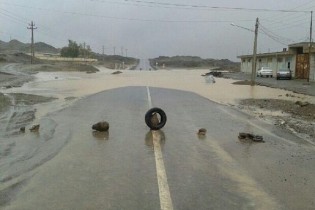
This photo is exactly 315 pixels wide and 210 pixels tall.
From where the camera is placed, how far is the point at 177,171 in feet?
26.8

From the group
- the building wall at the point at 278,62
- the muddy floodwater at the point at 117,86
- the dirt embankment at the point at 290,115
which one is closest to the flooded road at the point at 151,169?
the dirt embankment at the point at 290,115

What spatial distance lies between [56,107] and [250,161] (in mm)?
12433

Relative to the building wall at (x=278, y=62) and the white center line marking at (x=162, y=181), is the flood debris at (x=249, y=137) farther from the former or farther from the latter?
the building wall at (x=278, y=62)

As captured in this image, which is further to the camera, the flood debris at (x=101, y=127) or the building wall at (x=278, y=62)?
the building wall at (x=278, y=62)

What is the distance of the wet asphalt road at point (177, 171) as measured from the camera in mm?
6379

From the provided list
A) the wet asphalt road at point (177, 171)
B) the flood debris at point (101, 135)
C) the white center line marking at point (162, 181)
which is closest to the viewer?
the white center line marking at point (162, 181)

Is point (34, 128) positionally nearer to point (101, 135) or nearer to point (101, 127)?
point (101, 127)

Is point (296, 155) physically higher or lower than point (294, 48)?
lower

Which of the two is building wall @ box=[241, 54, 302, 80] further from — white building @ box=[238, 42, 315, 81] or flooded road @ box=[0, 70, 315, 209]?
flooded road @ box=[0, 70, 315, 209]

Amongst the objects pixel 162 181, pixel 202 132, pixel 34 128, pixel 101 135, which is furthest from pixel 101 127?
pixel 162 181

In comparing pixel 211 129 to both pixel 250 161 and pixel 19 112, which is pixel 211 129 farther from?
pixel 19 112

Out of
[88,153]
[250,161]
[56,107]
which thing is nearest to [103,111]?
[56,107]

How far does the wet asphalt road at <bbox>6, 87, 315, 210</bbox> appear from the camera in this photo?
6379 mm

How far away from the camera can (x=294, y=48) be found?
62.9 metres
